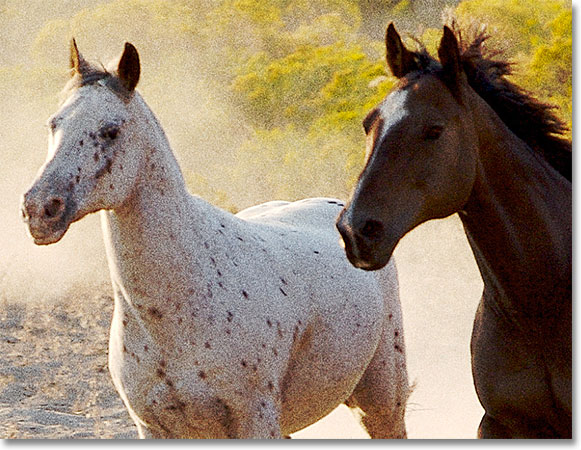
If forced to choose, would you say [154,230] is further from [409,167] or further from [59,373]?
[59,373]

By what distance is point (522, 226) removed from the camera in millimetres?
2316

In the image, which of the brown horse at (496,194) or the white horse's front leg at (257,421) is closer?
the brown horse at (496,194)

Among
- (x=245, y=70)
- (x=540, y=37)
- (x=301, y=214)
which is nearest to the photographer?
(x=301, y=214)

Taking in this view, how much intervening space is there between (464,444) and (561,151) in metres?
0.80

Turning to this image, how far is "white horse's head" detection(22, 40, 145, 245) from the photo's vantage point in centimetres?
244

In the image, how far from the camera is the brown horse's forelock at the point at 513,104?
7.65 ft

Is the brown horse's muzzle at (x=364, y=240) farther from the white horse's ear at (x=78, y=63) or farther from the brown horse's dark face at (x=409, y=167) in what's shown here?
the white horse's ear at (x=78, y=63)

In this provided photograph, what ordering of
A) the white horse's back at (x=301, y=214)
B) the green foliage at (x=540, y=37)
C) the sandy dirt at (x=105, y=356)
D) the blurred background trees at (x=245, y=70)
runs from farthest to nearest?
the blurred background trees at (x=245, y=70) → the sandy dirt at (x=105, y=356) → the green foliage at (x=540, y=37) → the white horse's back at (x=301, y=214)

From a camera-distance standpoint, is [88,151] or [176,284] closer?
[88,151]

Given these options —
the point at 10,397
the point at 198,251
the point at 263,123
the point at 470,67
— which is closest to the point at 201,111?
the point at 263,123

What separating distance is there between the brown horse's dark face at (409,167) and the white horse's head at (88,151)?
2.07 feet

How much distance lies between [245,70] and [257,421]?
91.6 inches

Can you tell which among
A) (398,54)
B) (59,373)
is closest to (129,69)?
(398,54)

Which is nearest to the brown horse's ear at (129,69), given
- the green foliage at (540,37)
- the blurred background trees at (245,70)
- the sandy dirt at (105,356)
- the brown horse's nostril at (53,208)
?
the brown horse's nostril at (53,208)
